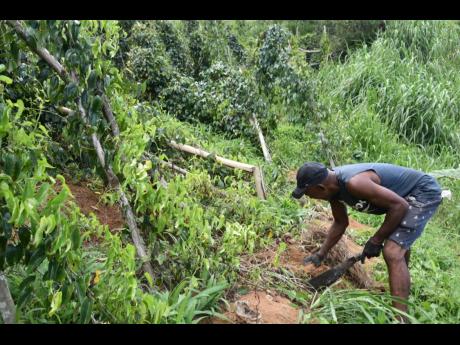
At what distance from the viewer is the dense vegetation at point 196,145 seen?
2.64 meters

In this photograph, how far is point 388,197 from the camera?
3.47 m

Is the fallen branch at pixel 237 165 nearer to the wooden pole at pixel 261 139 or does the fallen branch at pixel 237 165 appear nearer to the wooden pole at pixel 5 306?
the wooden pole at pixel 261 139

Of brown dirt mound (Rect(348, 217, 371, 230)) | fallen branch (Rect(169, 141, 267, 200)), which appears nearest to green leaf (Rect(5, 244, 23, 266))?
fallen branch (Rect(169, 141, 267, 200))

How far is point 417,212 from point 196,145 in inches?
120

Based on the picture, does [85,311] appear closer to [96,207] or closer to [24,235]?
[24,235]

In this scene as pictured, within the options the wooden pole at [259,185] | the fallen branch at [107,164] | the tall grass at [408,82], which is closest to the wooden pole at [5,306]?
the fallen branch at [107,164]

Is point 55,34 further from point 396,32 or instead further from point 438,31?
point 438,31

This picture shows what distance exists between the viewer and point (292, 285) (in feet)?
12.6

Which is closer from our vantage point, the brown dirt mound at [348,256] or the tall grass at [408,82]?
the brown dirt mound at [348,256]

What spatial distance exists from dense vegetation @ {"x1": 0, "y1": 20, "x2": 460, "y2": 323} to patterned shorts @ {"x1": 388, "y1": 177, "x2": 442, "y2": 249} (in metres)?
0.48

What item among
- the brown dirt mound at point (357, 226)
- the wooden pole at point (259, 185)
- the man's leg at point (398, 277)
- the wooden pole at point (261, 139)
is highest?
the man's leg at point (398, 277)

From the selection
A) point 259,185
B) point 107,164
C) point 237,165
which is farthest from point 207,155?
point 107,164

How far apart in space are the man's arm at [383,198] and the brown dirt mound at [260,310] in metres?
0.87

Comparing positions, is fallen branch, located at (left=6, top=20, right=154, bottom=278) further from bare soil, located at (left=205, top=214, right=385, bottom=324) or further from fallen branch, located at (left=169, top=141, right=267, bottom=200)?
fallen branch, located at (left=169, top=141, right=267, bottom=200)
